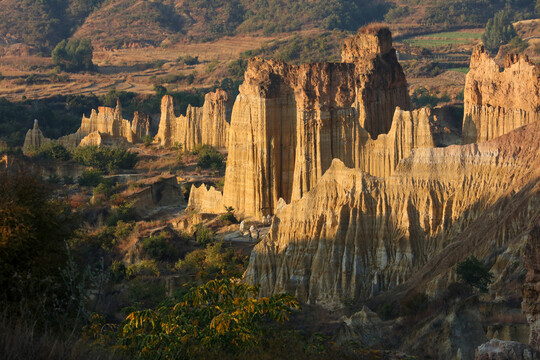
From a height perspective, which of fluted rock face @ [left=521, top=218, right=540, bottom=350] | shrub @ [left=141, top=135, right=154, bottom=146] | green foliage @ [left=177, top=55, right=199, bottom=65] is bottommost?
shrub @ [left=141, top=135, right=154, bottom=146]

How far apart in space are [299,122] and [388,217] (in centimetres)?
1149

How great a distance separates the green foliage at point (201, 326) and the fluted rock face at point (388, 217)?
16960 millimetres

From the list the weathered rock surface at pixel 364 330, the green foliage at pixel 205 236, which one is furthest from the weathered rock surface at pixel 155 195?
the weathered rock surface at pixel 364 330

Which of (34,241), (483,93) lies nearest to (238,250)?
(483,93)

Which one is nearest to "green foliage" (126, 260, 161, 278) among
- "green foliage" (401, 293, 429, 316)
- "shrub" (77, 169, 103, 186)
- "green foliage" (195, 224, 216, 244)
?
"green foliage" (195, 224, 216, 244)

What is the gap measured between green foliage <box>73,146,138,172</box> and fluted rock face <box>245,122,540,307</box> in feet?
136

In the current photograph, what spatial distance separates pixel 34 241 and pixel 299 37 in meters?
148

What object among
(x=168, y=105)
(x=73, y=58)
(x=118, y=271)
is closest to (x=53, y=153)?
(x=168, y=105)

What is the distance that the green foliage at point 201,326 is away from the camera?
65.3 ft

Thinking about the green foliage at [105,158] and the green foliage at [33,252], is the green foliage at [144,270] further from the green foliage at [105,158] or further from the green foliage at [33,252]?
the green foliage at [105,158]

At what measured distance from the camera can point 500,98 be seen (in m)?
50.3

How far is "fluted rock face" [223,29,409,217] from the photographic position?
49.1m

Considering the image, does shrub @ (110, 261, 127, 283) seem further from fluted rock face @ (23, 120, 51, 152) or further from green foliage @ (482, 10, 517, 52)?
green foliage @ (482, 10, 517, 52)

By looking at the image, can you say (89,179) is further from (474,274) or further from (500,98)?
(474,274)
